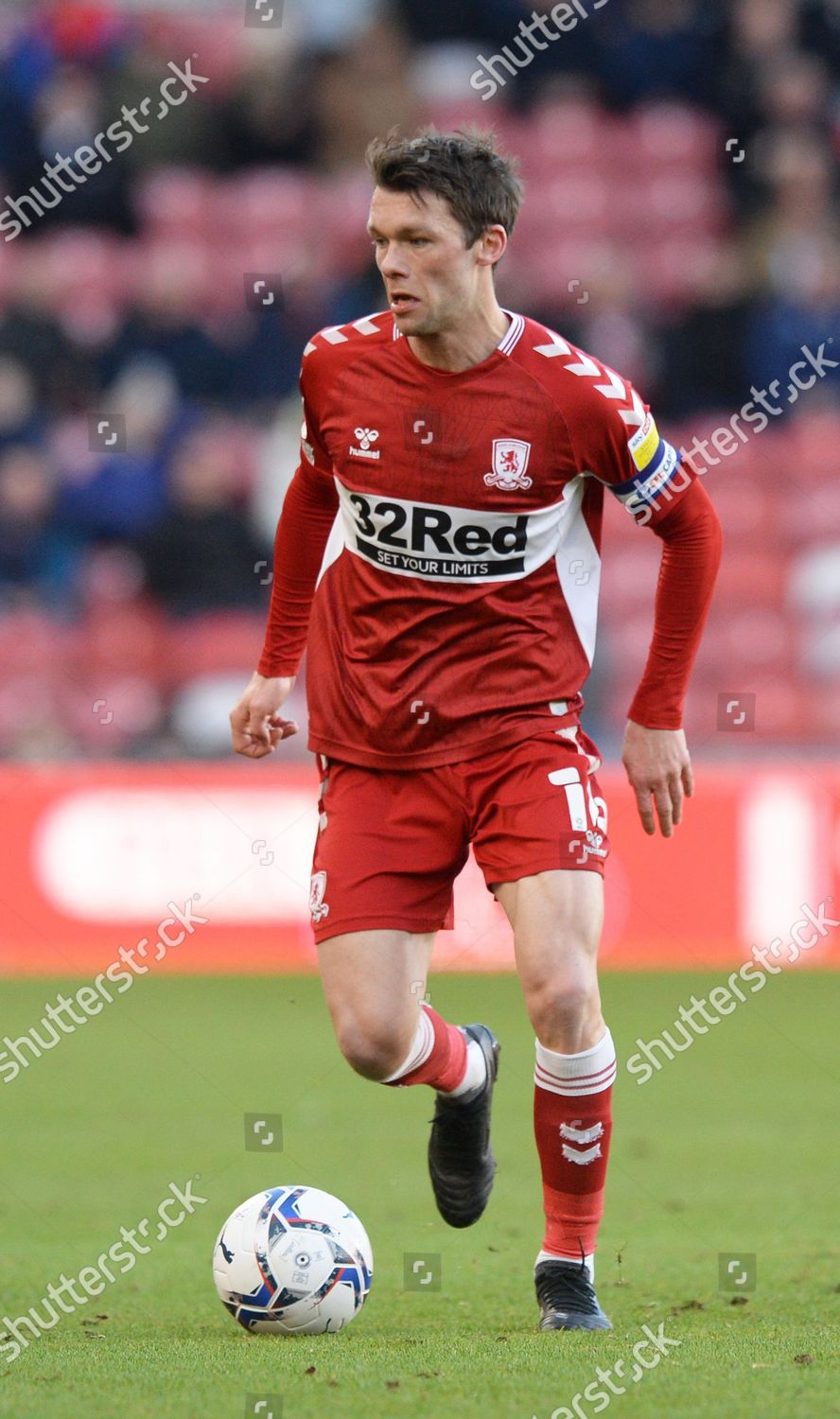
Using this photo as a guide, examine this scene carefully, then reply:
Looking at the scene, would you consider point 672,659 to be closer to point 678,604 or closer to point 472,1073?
point 678,604

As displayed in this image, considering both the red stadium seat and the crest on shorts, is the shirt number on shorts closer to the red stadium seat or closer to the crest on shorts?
the crest on shorts

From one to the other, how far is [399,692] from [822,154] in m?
10.6

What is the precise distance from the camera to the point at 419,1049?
462cm

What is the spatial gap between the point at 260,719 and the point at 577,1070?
121 centimetres

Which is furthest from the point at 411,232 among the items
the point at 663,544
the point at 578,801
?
the point at 578,801

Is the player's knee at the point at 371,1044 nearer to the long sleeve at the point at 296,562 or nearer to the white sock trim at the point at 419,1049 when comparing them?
the white sock trim at the point at 419,1049

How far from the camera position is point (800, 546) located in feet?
39.8

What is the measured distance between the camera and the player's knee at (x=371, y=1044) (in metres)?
4.44

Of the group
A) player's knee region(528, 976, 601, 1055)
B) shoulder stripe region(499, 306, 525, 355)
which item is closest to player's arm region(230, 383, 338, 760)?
shoulder stripe region(499, 306, 525, 355)

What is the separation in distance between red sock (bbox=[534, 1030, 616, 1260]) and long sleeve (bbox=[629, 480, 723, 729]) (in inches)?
29.4

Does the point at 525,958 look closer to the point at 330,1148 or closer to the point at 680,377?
the point at 330,1148

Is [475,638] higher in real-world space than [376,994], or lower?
higher

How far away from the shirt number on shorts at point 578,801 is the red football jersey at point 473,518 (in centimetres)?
12

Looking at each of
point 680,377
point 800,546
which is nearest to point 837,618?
point 800,546
